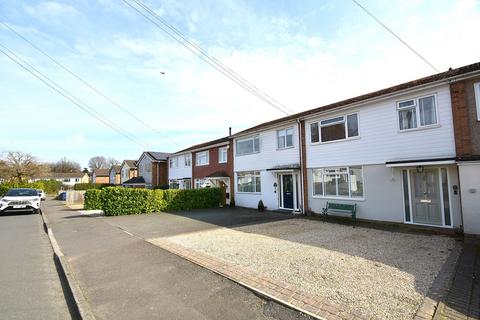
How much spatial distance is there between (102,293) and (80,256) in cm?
313

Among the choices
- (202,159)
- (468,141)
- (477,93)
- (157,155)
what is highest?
(157,155)

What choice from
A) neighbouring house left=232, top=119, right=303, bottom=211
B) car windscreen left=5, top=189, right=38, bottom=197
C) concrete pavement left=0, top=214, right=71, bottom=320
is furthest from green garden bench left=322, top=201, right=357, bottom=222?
car windscreen left=5, top=189, right=38, bottom=197

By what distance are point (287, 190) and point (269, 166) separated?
74.0 inches

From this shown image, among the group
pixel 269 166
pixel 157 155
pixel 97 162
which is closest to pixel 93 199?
pixel 269 166

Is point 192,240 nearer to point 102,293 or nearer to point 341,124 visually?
point 102,293

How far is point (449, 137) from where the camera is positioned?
9305 millimetres

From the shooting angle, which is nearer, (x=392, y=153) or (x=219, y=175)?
(x=392, y=153)

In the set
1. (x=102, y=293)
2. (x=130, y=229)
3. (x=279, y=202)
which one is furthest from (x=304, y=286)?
(x=279, y=202)

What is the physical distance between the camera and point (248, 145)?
1919 cm

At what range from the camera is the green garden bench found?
11884 millimetres

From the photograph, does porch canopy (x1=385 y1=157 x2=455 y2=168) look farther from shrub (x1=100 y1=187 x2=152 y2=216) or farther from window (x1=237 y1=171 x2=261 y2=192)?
shrub (x1=100 y1=187 x2=152 y2=216)

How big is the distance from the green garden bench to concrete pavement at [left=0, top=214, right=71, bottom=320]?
1034 cm

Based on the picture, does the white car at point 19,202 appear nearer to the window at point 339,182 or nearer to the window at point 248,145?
the window at point 248,145

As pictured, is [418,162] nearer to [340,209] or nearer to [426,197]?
[426,197]
